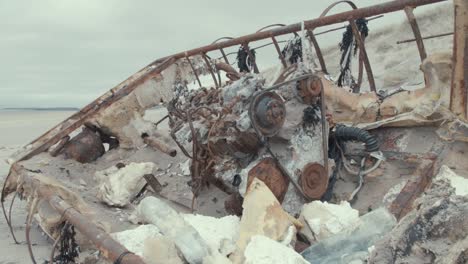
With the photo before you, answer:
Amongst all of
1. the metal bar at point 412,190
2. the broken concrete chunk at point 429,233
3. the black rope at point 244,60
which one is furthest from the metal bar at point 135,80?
the broken concrete chunk at point 429,233

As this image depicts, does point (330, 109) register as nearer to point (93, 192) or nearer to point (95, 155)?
point (93, 192)

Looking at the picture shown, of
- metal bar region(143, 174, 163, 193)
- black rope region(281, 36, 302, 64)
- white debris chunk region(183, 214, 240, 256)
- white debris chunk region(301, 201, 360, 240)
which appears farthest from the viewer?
black rope region(281, 36, 302, 64)

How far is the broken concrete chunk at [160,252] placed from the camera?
8.49 ft

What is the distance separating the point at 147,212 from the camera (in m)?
3.39

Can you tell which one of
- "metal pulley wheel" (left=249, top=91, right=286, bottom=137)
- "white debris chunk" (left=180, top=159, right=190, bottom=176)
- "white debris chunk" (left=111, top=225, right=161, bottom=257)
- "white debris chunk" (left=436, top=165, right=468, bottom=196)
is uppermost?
"metal pulley wheel" (left=249, top=91, right=286, bottom=137)

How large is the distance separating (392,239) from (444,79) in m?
2.08

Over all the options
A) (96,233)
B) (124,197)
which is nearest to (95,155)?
(124,197)

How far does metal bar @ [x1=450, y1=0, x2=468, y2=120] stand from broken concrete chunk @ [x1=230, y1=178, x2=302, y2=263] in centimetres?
136

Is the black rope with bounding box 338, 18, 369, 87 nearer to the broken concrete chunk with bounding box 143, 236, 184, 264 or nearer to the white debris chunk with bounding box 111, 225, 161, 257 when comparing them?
the white debris chunk with bounding box 111, 225, 161, 257

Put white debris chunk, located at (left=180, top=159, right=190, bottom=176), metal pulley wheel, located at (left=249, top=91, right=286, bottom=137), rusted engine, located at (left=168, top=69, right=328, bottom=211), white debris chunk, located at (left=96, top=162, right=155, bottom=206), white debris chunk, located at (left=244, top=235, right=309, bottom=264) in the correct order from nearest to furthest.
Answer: white debris chunk, located at (left=244, top=235, right=309, bottom=264) < metal pulley wheel, located at (left=249, top=91, right=286, bottom=137) < rusted engine, located at (left=168, top=69, right=328, bottom=211) < white debris chunk, located at (left=96, top=162, right=155, bottom=206) < white debris chunk, located at (left=180, top=159, right=190, bottom=176)

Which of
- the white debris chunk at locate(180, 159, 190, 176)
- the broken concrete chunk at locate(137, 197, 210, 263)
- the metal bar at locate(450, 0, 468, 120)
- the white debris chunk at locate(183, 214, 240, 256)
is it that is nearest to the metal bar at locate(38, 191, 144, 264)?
the broken concrete chunk at locate(137, 197, 210, 263)

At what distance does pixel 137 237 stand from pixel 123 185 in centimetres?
184

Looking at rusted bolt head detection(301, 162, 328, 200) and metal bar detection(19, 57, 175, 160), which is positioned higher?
metal bar detection(19, 57, 175, 160)

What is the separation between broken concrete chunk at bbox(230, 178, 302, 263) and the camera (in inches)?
113
